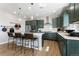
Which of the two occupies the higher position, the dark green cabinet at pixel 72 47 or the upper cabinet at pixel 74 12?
the upper cabinet at pixel 74 12

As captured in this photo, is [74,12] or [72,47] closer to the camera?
[72,47]

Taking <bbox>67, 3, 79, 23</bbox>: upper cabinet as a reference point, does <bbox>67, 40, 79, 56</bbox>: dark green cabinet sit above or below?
below

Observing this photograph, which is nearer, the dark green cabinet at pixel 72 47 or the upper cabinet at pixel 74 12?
the dark green cabinet at pixel 72 47

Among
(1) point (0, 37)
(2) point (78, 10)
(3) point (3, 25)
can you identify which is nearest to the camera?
(2) point (78, 10)

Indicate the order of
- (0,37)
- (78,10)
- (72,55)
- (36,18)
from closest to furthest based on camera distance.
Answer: (72,55) → (78,10) → (36,18) → (0,37)

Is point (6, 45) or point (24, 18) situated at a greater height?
point (24, 18)

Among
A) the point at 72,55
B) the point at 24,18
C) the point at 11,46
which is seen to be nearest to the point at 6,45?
the point at 11,46

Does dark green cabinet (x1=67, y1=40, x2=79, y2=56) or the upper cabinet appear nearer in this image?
dark green cabinet (x1=67, y1=40, x2=79, y2=56)

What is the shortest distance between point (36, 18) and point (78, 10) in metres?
1.27

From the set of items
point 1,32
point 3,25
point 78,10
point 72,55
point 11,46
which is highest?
point 78,10

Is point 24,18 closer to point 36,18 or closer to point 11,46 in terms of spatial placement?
point 36,18

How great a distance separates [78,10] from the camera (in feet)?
7.77

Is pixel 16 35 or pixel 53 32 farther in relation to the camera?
pixel 53 32

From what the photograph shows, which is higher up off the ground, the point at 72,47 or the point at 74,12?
the point at 74,12
